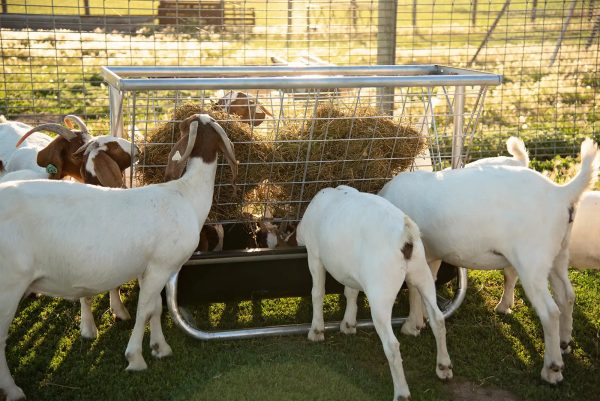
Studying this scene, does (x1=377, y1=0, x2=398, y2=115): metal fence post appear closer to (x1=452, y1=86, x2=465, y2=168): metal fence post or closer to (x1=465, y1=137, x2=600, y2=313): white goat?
(x1=452, y1=86, x2=465, y2=168): metal fence post

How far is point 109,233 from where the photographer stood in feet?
14.2

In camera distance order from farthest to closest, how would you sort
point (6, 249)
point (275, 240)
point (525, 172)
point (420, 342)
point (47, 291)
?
point (275, 240)
point (420, 342)
point (525, 172)
point (47, 291)
point (6, 249)

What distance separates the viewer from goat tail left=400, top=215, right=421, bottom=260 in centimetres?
425

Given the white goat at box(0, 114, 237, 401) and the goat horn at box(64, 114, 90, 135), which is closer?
the white goat at box(0, 114, 237, 401)

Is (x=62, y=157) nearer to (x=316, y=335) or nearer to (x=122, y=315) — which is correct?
(x=122, y=315)

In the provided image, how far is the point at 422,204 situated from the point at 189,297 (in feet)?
5.49

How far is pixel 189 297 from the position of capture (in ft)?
17.0

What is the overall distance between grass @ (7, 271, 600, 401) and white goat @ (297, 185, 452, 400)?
13.9 inches

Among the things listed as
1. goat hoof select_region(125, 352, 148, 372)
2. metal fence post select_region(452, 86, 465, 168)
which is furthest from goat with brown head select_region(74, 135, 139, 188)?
metal fence post select_region(452, 86, 465, 168)

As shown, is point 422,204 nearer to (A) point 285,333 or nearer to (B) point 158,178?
(A) point 285,333

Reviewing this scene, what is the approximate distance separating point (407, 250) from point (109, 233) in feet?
5.49

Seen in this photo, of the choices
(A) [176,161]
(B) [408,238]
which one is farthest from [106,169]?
(B) [408,238]

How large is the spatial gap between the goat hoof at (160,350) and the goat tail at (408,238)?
1.69 metres

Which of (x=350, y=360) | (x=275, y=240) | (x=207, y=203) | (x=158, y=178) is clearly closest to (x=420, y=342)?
(x=350, y=360)
